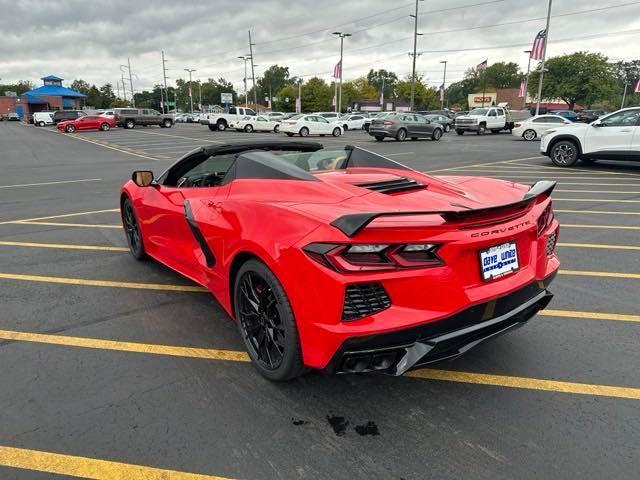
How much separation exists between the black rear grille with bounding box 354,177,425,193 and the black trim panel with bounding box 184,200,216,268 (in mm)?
1121

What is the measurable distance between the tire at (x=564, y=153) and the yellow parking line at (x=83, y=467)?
13.6 metres

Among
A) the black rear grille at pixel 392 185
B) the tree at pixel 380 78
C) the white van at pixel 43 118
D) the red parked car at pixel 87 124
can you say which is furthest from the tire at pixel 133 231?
the tree at pixel 380 78

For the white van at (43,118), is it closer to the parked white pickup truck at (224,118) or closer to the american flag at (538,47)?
the parked white pickup truck at (224,118)

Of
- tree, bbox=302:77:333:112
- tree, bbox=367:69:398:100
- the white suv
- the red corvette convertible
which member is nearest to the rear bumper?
the red corvette convertible

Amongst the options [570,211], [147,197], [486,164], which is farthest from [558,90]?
[147,197]

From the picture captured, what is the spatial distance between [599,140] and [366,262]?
1257cm

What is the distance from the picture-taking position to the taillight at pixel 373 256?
87.8 inches

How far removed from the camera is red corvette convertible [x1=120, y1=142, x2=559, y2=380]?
7.34ft

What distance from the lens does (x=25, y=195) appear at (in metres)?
9.89

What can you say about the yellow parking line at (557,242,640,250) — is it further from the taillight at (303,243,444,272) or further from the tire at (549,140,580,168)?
the tire at (549,140,580,168)

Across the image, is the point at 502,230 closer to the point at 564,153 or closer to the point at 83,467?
the point at 83,467

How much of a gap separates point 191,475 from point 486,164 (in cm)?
1434

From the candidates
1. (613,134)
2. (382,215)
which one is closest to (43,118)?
(613,134)

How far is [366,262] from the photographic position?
7.36ft
